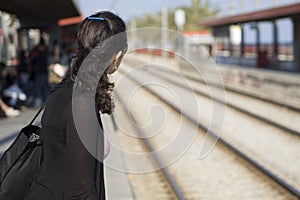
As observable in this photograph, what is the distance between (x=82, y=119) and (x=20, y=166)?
325 mm

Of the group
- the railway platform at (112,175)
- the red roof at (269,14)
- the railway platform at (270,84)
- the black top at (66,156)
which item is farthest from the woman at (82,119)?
the red roof at (269,14)

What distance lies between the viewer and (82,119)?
2.18m

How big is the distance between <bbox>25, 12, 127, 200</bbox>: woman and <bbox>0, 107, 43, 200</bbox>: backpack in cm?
4

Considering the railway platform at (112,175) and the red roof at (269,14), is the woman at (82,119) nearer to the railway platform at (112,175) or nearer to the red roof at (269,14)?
the railway platform at (112,175)

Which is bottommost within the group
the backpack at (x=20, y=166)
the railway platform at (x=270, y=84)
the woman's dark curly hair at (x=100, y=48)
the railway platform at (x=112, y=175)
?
the railway platform at (x=270, y=84)

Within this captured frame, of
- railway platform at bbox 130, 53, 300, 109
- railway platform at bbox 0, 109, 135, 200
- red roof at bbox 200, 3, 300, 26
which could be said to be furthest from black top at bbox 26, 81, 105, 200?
red roof at bbox 200, 3, 300, 26

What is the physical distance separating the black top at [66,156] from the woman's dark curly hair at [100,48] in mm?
88

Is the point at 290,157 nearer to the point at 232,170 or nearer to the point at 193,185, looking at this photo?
the point at 232,170

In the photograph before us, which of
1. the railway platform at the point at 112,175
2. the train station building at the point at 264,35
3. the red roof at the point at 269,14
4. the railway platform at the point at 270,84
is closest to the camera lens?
the railway platform at the point at 112,175

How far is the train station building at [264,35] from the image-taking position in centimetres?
2842

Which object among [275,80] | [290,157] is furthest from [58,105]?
[275,80]

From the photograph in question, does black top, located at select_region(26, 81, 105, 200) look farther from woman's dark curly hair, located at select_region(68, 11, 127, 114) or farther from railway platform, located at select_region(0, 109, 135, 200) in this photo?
railway platform, located at select_region(0, 109, 135, 200)

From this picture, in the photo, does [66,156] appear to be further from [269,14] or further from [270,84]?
[269,14]

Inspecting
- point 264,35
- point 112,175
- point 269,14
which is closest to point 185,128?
point 112,175
